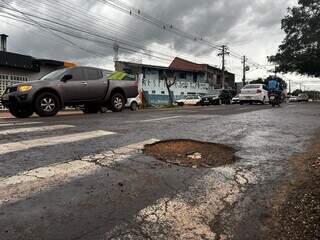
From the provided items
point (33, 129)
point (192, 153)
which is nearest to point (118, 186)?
point (192, 153)

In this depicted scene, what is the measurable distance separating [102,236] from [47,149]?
370 centimetres

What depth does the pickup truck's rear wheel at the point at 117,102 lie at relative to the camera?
1759cm

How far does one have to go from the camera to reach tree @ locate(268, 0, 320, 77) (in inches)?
2255

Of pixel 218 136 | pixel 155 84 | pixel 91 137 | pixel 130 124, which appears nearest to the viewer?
pixel 91 137

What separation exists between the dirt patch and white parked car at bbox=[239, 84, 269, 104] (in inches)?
940

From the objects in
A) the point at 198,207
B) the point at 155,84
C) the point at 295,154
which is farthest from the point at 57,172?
the point at 155,84

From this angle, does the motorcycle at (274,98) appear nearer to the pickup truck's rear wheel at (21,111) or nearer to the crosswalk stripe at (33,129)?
the pickup truck's rear wheel at (21,111)

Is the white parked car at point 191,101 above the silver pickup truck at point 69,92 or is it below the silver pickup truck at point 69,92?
below

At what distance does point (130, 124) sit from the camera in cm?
1152

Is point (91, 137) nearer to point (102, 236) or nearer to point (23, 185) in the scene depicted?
point (23, 185)

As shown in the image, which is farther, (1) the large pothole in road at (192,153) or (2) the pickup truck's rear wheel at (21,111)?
(2) the pickup truck's rear wheel at (21,111)

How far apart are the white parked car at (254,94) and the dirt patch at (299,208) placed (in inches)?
940

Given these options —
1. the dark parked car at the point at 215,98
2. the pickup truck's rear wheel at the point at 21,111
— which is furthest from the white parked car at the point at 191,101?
the pickup truck's rear wheel at the point at 21,111

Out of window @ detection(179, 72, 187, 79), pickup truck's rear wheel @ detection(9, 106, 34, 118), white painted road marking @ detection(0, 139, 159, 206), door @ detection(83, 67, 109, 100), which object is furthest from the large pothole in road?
window @ detection(179, 72, 187, 79)
